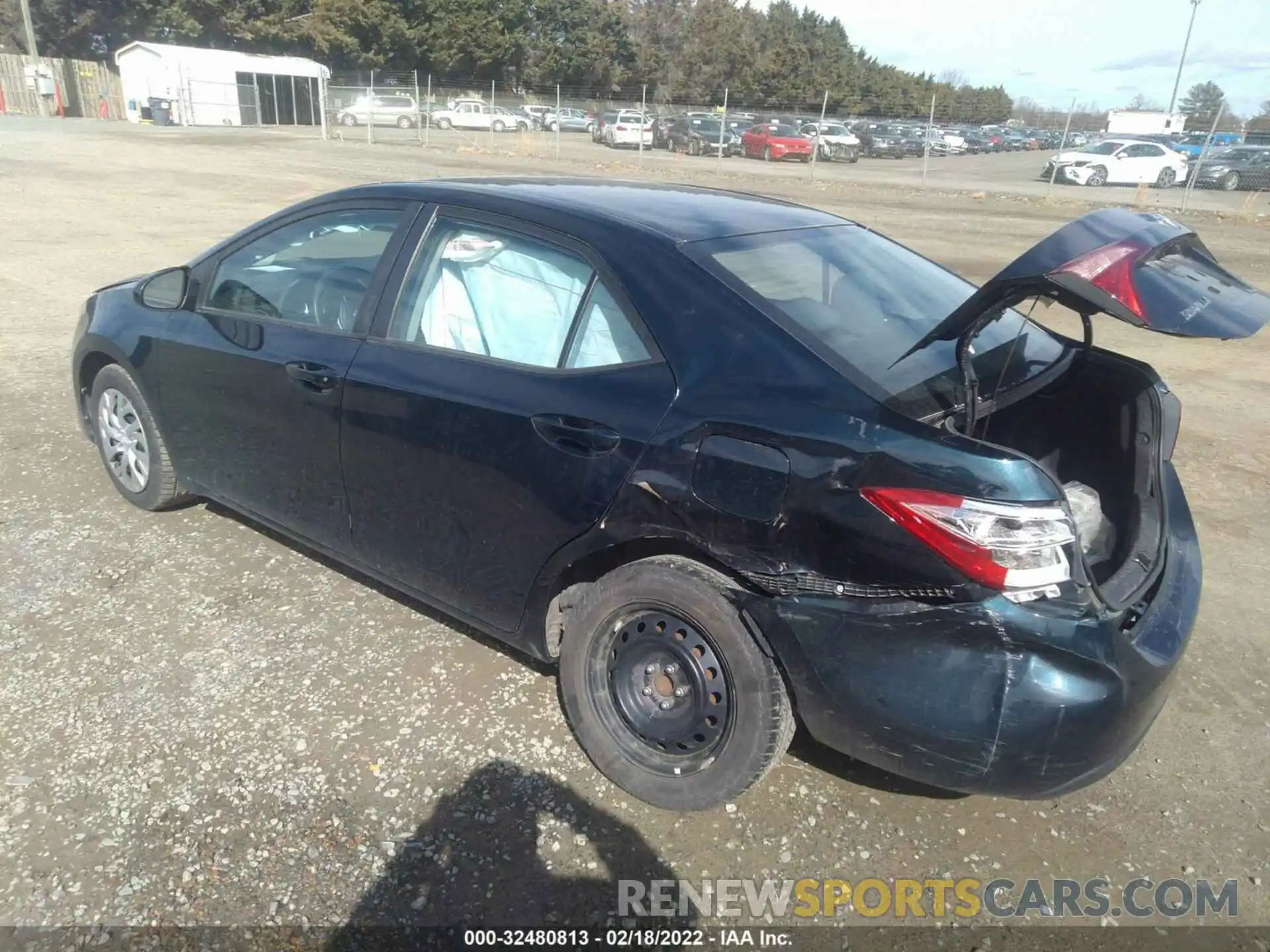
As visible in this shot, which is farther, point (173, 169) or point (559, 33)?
point (559, 33)

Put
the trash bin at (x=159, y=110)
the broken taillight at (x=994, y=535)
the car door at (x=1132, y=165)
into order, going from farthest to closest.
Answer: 1. the trash bin at (x=159, y=110)
2. the car door at (x=1132, y=165)
3. the broken taillight at (x=994, y=535)

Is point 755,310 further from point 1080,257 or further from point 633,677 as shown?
point 633,677

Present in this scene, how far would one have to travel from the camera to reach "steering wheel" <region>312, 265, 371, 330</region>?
315 centimetres

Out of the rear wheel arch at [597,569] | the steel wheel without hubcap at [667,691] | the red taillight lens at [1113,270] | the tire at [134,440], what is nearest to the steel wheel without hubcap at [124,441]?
the tire at [134,440]

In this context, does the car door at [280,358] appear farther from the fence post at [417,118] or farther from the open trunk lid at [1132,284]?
the fence post at [417,118]

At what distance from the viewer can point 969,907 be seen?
7.71 feet

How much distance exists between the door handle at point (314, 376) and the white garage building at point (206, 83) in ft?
134

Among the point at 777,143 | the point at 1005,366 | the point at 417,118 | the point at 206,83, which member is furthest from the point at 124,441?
the point at 206,83

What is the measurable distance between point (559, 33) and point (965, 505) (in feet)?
236

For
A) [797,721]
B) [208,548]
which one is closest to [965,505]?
[797,721]

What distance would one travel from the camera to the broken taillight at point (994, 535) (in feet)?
6.72

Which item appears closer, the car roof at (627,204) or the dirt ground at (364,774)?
the dirt ground at (364,774)

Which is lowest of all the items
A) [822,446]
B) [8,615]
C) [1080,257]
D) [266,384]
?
[8,615]

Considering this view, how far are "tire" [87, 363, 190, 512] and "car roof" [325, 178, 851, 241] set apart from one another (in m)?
1.46
